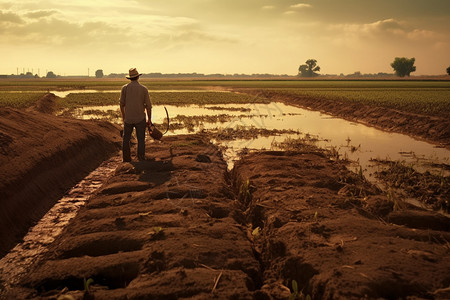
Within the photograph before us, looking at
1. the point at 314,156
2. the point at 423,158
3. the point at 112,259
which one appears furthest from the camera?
the point at 423,158

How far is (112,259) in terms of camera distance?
3502 mm

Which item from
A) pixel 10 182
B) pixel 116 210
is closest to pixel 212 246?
pixel 116 210

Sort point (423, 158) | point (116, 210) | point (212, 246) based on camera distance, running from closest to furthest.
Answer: point (212, 246) < point (116, 210) < point (423, 158)

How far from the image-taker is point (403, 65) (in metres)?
112

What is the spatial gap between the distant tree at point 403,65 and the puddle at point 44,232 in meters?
124

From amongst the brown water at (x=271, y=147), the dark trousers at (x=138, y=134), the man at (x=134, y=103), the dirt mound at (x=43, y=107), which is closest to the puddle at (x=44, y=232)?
the brown water at (x=271, y=147)

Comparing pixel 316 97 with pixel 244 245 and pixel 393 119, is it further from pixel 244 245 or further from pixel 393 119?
pixel 244 245

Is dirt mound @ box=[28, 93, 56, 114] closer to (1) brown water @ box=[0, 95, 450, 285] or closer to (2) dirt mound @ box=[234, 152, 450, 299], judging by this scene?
(1) brown water @ box=[0, 95, 450, 285]

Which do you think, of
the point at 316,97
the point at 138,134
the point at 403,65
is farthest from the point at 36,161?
the point at 403,65

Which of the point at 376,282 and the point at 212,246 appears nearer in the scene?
the point at 376,282

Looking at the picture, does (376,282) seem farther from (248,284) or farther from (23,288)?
(23,288)

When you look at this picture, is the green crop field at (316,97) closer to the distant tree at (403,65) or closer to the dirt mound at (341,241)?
the dirt mound at (341,241)

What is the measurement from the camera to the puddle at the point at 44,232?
12.5 ft

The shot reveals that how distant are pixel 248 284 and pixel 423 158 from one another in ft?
27.1
